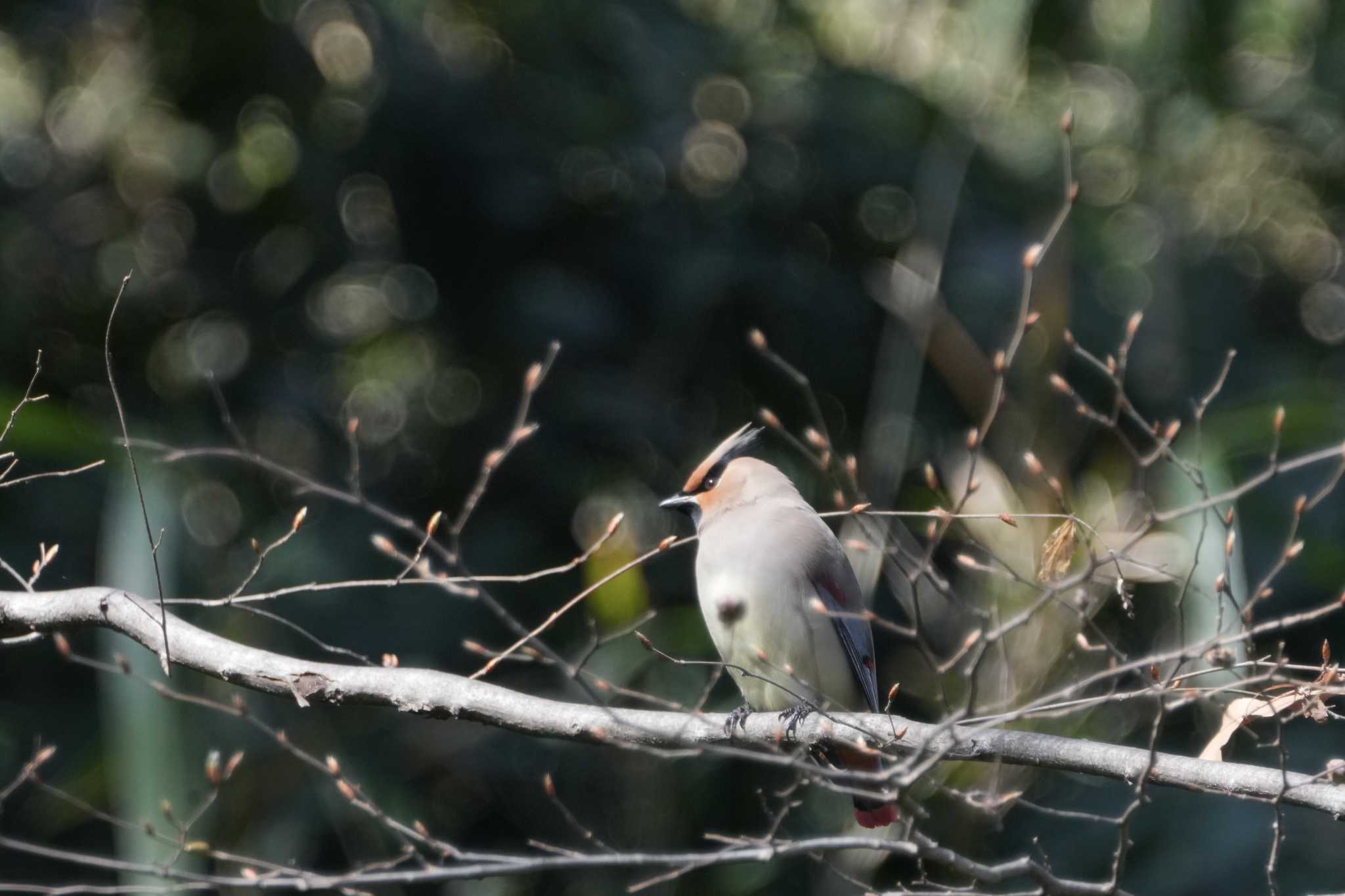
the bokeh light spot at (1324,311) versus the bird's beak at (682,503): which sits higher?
the bird's beak at (682,503)

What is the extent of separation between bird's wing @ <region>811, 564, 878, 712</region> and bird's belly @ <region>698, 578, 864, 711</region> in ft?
0.18

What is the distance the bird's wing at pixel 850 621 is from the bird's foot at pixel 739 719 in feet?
0.96

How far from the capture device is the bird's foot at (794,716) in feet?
10.2

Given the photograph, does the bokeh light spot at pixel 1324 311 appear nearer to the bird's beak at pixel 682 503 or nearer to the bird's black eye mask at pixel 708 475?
the bird's black eye mask at pixel 708 475

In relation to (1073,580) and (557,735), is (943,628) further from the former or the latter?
(1073,580)

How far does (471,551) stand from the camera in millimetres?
5438

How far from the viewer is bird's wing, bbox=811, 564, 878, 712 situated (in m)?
3.61

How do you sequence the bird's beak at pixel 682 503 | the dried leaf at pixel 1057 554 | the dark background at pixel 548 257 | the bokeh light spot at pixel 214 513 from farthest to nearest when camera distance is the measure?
the bokeh light spot at pixel 214 513, the dark background at pixel 548 257, the bird's beak at pixel 682 503, the dried leaf at pixel 1057 554

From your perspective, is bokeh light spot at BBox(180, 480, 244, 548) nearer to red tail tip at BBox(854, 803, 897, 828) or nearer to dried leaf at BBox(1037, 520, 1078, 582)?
red tail tip at BBox(854, 803, 897, 828)

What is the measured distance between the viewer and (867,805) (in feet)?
11.0

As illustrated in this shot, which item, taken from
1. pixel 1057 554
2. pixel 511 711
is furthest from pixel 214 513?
pixel 1057 554

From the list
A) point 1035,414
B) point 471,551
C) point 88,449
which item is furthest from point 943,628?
point 88,449

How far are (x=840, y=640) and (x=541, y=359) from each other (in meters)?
2.32

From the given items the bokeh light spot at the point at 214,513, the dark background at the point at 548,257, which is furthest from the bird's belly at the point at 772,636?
the bokeh light spot at the point at 214,513
